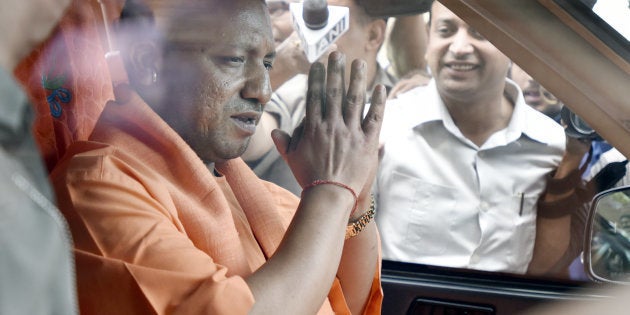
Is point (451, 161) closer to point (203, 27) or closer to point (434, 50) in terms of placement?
point (434, 50)

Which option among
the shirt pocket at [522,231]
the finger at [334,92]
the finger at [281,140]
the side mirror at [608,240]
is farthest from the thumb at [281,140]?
the shirt pocket at [522,231]

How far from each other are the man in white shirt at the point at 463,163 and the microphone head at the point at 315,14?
263mm

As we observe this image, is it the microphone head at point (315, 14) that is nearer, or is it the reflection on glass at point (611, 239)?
the microphone head at point (315, 14)

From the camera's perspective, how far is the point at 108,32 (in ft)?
4.96

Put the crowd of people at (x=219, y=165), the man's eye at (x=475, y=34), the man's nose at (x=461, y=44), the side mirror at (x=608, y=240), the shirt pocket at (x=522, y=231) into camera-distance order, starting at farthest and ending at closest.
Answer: the shirt pocket at (x=522, y=231) < the side mirror at (x=608, y=240) < the man's nose at (x=461, y=44) < the man's eye at (x=475, y=34) < the crowd of people at (x=219, y=165)

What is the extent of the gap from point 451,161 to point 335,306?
2.86ft

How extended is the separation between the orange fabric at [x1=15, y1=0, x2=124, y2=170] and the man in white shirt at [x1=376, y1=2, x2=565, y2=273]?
0.77 meters

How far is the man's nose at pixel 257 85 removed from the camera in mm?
1576

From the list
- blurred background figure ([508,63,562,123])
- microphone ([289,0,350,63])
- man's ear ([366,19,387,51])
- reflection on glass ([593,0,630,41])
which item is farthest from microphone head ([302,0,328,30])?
reflection on glass ([593,0,630,41])

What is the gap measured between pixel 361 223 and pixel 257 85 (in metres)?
0.38

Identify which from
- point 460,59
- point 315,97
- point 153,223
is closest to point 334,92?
point 315,97

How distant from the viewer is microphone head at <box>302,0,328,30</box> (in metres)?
1.85

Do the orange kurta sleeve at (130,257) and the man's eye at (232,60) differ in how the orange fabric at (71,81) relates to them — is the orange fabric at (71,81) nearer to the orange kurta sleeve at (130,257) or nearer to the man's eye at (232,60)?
the orange kurta sleeve at (130,257)

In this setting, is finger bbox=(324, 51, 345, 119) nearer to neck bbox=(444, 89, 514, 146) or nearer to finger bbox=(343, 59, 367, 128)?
finger bbox=(343, 59, 367, 128)
